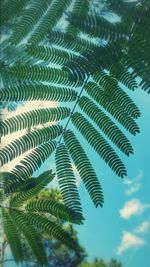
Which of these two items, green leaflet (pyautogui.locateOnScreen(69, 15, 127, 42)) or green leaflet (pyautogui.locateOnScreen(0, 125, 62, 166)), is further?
green leaflet (pyautogui.locateOnScreen(0, 125, 62, 166))

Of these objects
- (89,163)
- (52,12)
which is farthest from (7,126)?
(52,12)

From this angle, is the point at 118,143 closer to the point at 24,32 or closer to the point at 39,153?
the point at 39,153

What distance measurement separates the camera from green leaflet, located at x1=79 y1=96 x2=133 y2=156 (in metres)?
3.24

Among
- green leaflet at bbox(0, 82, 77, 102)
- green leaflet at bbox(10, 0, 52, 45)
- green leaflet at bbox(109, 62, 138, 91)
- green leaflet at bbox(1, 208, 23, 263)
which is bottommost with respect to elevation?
green leaflet at bbox(1, 208, 23, 263)

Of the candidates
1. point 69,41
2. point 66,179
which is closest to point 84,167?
point 66,179

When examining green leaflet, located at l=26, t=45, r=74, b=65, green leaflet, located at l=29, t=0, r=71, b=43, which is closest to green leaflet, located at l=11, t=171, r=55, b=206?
green leaflet, located at l=26, t=45, r=74, b=65

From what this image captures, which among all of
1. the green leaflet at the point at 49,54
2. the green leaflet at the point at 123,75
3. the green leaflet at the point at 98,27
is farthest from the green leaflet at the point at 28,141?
the green leaflet at the point at 98,27

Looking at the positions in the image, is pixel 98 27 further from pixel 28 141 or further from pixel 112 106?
pixel 28 141

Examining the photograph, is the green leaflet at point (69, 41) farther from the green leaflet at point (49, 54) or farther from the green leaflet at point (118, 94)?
the green leaflet at point (118, 94)

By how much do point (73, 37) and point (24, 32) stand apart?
0.35 m

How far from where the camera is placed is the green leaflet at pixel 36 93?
3.11m

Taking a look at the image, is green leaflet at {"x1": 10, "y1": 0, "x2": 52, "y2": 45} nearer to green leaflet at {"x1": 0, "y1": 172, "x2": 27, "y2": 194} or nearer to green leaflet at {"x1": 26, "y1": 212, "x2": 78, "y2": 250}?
green leaflet at {"x1": 0, "y1": 172, "x2": 27, "y2": 194}

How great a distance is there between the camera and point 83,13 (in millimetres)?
3127

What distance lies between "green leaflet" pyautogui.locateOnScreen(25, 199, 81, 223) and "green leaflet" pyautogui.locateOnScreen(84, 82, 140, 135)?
759mm
